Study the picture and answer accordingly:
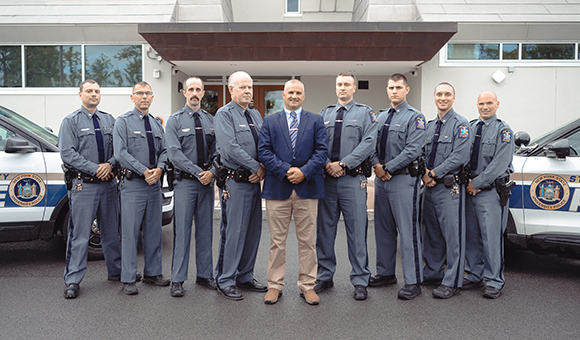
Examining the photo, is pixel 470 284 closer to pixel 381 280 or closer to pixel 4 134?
pixel 381 280

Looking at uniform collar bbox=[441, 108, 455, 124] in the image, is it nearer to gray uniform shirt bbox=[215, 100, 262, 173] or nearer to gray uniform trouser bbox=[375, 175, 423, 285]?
gray uniform trouser bbox=[375, 175, 423, 285]

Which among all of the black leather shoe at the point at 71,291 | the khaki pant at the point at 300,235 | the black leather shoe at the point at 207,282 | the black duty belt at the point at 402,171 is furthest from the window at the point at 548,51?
the black leather shoe at the point at 71,291

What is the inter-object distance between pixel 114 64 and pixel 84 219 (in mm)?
11050

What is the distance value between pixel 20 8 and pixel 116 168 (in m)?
12.7

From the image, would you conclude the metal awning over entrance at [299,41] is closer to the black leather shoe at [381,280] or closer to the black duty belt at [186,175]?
the black duty belt at [186,175]

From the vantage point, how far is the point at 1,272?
5230 mm

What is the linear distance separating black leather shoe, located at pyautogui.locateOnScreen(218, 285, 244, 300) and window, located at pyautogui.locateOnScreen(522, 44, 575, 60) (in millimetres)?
13572

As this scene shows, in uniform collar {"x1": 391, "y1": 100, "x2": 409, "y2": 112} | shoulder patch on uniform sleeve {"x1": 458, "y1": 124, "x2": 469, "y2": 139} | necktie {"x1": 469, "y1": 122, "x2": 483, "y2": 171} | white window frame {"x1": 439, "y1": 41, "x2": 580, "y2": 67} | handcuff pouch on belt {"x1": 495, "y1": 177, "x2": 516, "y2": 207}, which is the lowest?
handcuff pouch on belt {"x1": 495, "y1": 177, "x2": 516, "y2": 207}

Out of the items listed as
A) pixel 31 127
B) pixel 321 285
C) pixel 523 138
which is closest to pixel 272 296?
pixel 321 285

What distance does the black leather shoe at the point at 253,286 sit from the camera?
4.70 meters

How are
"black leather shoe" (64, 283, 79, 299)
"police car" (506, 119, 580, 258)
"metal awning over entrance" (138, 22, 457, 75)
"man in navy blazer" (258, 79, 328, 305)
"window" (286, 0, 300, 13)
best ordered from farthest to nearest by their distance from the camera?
"window" (286, 0, 300, 13)
"metal awning over entrance" (138, 22, 457, 75)
"police car" (506, 119, 580, 258)
"black leather shoe" (64, 283, 79, 299)
"man in navy blazer" (258, 79, 328, 305)

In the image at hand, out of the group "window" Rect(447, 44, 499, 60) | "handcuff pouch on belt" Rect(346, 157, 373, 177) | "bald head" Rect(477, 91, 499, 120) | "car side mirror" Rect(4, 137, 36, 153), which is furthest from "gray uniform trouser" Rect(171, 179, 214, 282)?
"window" Rect(447, 44, 499, 60)

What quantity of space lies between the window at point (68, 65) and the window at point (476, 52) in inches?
397

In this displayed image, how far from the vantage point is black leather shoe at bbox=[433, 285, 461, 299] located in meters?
4.54
